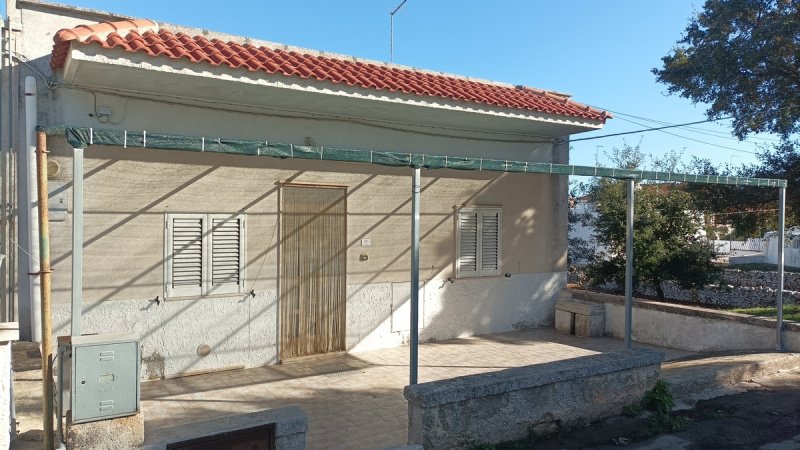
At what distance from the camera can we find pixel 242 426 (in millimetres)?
3803

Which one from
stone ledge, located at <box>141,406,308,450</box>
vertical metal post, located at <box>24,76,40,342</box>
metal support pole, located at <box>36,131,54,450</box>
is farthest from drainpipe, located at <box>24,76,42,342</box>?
stone ledge, located at <box>141,406,308,450</box>

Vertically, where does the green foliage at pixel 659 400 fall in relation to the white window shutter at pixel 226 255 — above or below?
below

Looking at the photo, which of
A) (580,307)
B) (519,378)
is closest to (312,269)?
(519,378)

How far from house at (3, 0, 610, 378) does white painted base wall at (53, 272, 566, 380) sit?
1.0 inches

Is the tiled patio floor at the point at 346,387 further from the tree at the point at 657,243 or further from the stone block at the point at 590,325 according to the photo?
the tree at the point at 657,243

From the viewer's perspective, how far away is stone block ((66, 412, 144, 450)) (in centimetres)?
380

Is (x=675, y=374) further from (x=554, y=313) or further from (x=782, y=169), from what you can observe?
(x=782, y=169)

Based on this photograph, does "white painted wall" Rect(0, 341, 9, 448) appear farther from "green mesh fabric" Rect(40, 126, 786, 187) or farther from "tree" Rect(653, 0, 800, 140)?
"tree" Rect(653, 0, 800, 140)

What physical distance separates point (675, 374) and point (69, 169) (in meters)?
7.36

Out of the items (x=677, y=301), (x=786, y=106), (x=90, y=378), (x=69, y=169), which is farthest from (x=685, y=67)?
(x=90, y=378)

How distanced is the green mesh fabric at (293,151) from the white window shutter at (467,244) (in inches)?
128

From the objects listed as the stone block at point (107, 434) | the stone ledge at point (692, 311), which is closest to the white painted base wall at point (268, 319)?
the stone ledge at point (692, 311)

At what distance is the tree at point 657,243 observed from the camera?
37.1ft

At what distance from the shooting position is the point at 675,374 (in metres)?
6.59
